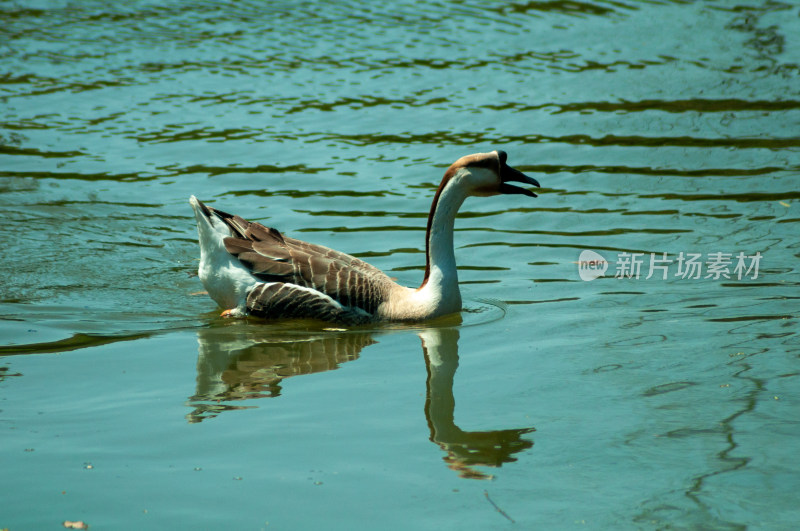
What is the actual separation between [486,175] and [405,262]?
2.39 metres

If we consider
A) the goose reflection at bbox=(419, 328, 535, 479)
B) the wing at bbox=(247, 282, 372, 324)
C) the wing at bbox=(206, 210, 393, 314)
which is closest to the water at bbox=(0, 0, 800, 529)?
the goose reflection at bbox=(419, 328, 535, 479)

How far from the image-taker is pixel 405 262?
11453 mm

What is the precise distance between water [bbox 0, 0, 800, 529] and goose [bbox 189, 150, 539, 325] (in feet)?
0.80

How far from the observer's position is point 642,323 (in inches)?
355

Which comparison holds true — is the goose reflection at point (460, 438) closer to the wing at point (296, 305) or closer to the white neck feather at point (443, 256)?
the white neck feather at point (443, 256)

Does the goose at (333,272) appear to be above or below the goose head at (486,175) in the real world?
below

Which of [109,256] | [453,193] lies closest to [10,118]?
[109,256]

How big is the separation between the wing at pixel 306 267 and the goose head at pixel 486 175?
1.26 meters

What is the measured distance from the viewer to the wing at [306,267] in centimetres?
948

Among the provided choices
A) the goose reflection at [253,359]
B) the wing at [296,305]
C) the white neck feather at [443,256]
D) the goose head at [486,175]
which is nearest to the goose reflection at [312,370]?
the goose reflection at [253,359]

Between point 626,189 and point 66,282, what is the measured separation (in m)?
7.53

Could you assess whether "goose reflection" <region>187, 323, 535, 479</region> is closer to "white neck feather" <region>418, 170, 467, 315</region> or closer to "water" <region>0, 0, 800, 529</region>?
"water" <region>0, 0, 800, 529</region>

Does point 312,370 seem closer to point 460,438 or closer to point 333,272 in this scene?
point 333,272

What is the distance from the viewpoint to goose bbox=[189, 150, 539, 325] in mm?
9445
